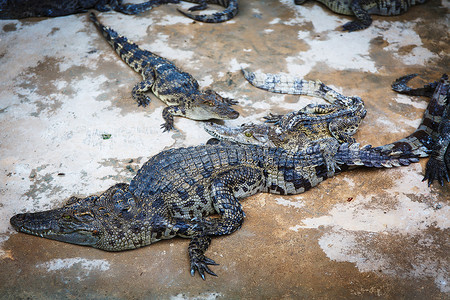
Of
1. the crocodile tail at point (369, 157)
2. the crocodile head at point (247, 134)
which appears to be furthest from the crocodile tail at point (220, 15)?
the crocodile tail at point (369, 157)

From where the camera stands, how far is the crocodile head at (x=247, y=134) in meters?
4.86

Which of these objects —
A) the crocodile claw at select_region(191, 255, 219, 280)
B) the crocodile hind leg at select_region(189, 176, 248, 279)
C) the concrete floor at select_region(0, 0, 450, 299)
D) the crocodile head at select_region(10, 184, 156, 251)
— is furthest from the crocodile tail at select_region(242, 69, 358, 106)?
the crocodile claw at select_region(191, 255, 219, 280)

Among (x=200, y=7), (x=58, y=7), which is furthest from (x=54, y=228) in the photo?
(x=200, y=7)

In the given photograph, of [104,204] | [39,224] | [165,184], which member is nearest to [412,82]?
[165,184]

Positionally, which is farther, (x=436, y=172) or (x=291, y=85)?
(x=291, y=85)

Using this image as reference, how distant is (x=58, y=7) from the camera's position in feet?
24.9

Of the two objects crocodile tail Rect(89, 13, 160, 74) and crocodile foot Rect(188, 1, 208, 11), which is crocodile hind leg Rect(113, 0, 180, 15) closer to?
crocodile foot Rect(188, 1, 208, 11)

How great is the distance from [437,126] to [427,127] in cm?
11

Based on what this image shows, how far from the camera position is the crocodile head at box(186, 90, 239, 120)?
513 cm

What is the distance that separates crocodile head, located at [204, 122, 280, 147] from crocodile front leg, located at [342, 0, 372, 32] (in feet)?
11.1

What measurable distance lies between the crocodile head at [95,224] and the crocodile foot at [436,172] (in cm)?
300

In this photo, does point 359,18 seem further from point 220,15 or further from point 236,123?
point 236,123

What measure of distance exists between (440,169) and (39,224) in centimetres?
414

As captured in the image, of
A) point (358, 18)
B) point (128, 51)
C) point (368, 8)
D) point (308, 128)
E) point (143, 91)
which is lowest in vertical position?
point (308, 128)
